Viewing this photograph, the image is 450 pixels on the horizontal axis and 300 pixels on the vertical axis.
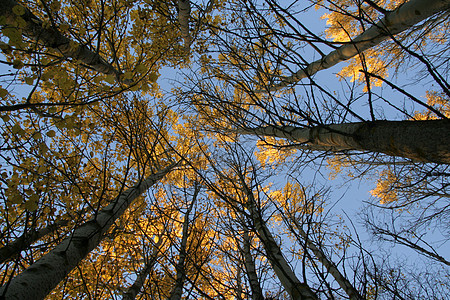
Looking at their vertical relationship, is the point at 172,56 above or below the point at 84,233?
above

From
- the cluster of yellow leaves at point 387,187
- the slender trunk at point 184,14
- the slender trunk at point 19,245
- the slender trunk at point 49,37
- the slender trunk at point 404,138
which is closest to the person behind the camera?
the slender trunk at point 404,138

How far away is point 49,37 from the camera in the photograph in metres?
2.59

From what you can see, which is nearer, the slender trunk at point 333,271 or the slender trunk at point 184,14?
the slender trunk at point 333,271

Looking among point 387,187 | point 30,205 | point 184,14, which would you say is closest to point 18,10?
point 30,205

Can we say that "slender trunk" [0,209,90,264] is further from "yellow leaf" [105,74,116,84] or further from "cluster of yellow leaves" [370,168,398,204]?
"cluster of yellow leaves" [370,168,398,204]

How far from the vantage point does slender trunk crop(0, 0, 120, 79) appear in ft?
7.41

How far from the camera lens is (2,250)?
7.53ft

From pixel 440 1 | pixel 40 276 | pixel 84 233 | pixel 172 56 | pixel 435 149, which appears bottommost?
pixel 40 276

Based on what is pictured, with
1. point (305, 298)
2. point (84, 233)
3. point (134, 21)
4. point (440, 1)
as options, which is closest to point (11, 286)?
point (84, 233)

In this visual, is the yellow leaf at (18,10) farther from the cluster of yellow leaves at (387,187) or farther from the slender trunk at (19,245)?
the cluster of yellow leaves at (387,187)

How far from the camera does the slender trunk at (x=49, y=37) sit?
2.26m

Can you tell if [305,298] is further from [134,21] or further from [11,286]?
[134,21]

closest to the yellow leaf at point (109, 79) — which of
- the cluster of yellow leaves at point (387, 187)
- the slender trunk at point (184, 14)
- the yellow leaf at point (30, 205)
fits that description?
the yellow leaf at point (30, 205)

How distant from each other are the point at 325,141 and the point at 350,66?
630cm
